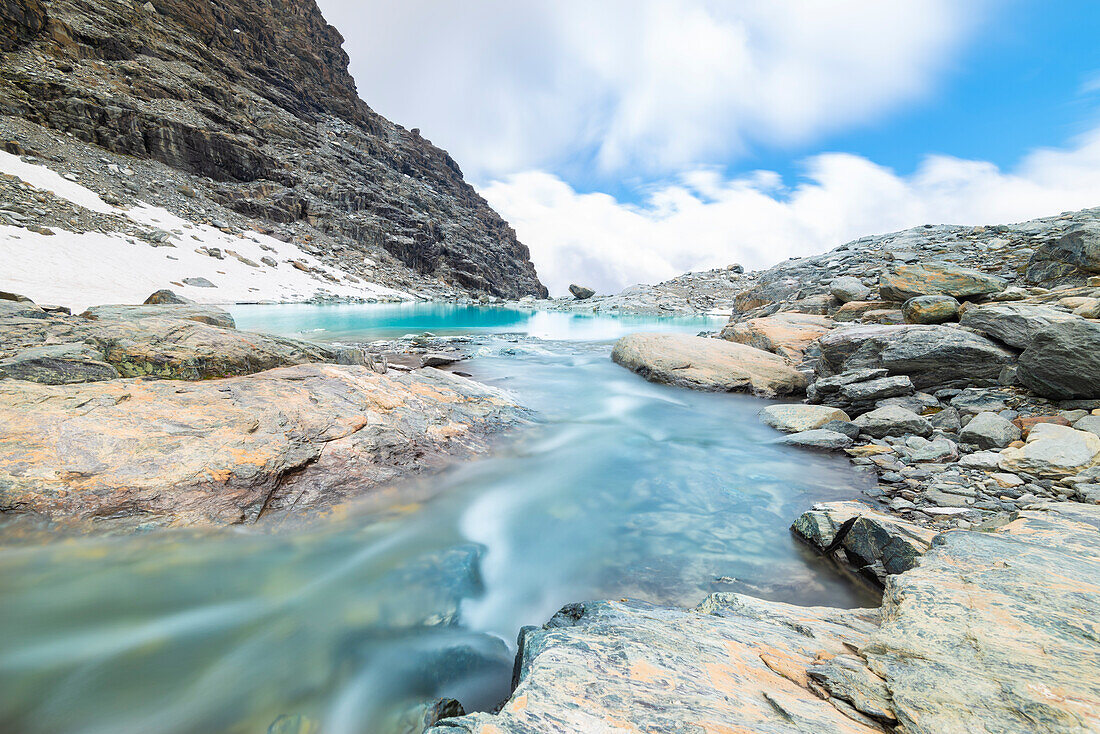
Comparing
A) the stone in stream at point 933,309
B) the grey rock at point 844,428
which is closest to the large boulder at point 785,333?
the stone in stream at point 933,309

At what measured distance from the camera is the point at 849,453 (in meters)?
6.06

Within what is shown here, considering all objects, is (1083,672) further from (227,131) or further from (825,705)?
(227,131)

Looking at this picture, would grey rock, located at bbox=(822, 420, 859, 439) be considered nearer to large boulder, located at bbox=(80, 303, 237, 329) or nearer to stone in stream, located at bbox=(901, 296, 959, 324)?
stone in stream, located at bbox=(901, 296, 959, 324)

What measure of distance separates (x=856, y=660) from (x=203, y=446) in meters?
5.05

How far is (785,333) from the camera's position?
1210 cm

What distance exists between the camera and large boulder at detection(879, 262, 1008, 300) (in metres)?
9.09

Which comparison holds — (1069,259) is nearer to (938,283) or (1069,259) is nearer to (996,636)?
(938,283)


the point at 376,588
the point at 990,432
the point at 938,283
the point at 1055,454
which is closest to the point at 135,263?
the point at 376,588

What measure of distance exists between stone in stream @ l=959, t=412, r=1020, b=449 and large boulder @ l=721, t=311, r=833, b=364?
568cm

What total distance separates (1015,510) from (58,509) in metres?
8.16

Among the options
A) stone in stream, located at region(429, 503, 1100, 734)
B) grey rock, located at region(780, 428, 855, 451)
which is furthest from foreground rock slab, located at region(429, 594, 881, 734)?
grey rock, located at region(780, 428, 855, 451)

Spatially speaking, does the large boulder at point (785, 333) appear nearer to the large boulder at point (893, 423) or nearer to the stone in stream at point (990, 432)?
the large boulder at point (893, 423)

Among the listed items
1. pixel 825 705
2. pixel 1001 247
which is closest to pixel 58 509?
pixel 825 705

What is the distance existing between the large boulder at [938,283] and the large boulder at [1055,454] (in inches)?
226
